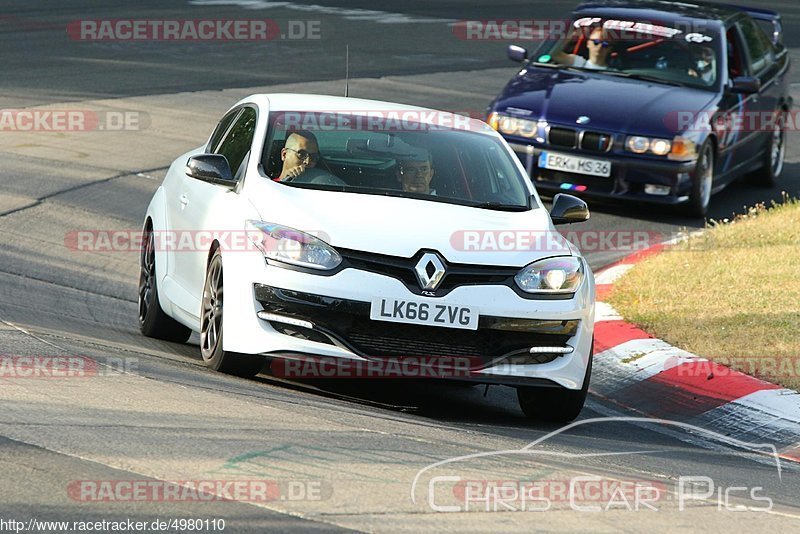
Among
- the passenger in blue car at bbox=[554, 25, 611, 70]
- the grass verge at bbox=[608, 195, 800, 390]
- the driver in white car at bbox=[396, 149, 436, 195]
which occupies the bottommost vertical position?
the grass verge at bbox=[608, 195, 800, 390]

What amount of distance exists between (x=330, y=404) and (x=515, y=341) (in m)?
0.92

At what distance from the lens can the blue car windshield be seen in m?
14.3

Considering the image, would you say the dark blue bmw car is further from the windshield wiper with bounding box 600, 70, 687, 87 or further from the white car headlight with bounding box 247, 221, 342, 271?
the white car headlight with bounding box 247, 221, 342, 271

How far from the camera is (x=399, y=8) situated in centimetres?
2980

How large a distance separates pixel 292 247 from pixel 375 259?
1.33 feet

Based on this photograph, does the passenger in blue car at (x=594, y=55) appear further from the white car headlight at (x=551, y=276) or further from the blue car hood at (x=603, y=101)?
the white car headlight at (x=551, y=276)

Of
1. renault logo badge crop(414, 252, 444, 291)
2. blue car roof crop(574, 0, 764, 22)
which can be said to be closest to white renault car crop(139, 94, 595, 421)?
renault logo badge crop(414, 252, 444, 291)

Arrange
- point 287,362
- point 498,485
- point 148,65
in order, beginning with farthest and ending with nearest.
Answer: point 148,65 → point 287,362 → point 498,485

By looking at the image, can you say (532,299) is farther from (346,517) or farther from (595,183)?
(595,183)

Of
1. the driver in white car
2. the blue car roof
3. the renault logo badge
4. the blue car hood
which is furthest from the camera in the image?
the blue car roof

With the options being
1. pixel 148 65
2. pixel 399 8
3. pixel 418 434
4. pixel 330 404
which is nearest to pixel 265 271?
pixel 330 404

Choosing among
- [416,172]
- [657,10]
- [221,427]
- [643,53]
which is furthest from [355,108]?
[657,10]

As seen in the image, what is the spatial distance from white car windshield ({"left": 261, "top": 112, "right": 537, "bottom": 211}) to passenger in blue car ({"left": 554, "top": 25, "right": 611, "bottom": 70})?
20.0 feet

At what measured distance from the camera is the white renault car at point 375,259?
6910mm
